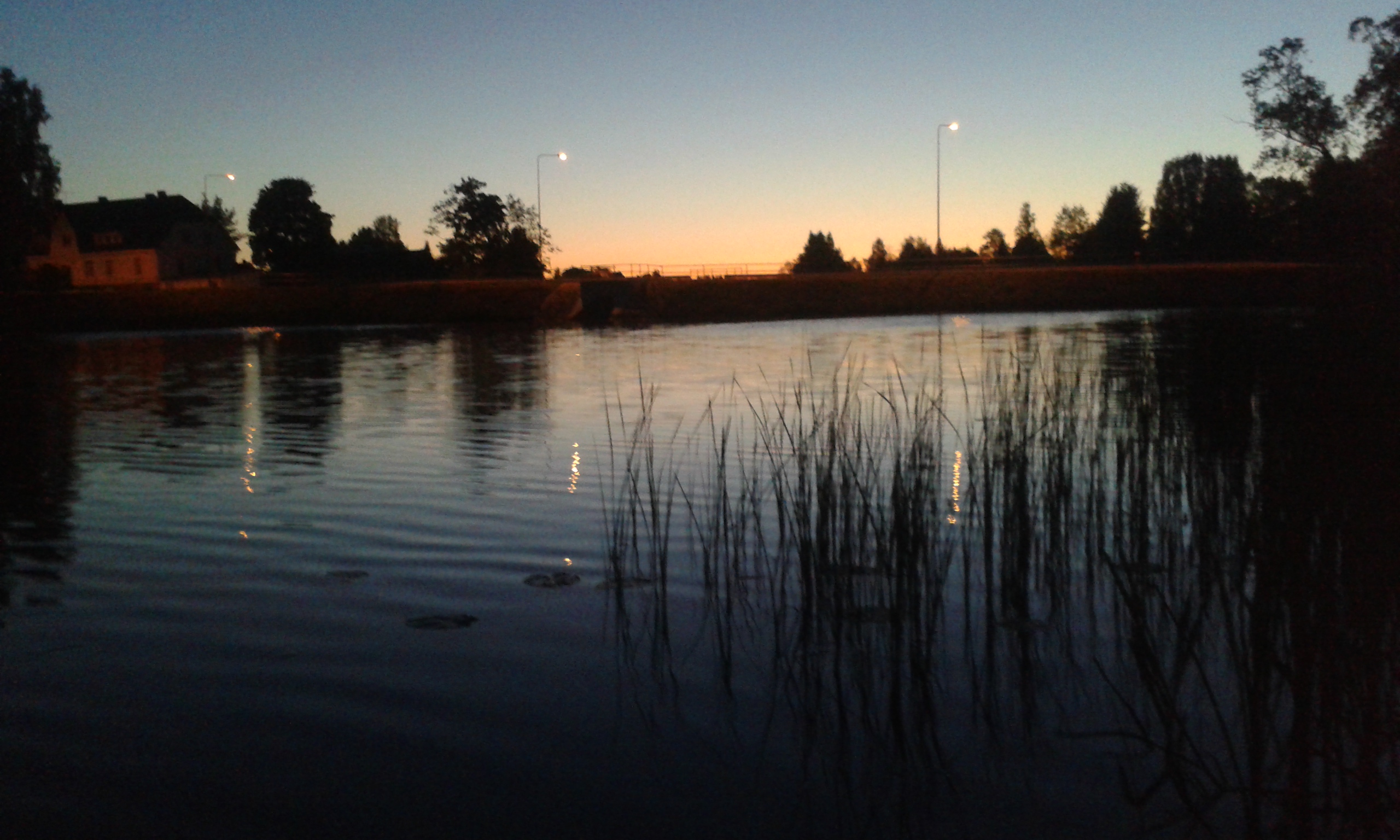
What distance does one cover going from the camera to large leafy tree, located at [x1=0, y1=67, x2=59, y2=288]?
54.1 meters

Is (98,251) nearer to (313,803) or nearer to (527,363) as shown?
(527,363)

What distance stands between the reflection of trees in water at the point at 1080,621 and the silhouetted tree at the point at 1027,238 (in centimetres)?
9777

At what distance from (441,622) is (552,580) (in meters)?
1.03

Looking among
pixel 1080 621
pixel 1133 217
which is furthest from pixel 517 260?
pixel 1080 621

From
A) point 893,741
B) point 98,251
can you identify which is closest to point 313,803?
point 893,741

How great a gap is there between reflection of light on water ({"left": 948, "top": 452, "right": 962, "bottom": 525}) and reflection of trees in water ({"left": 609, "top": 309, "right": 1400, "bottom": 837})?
3.2 inches

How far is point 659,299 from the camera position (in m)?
61.6

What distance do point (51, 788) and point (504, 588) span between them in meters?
3.02

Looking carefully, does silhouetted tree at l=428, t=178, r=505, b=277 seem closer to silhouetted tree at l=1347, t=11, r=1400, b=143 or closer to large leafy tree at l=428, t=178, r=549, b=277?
large leafy tree at l=428, t=178, r=549, b=277

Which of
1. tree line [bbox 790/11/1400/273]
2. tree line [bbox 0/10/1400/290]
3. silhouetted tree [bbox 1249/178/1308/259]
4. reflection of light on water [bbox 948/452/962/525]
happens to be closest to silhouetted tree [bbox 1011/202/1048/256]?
tree line [bbox 0/10/1400/290]

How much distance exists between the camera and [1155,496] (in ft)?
27.8

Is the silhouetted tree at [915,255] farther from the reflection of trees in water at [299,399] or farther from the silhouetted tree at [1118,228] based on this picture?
the reflection of trees in water at [299,399]

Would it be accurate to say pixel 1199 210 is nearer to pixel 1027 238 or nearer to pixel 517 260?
pixel 1027 238

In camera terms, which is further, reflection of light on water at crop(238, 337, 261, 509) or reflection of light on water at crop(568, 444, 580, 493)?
reflection of light on water at crop(238, 337, 261, 509)
